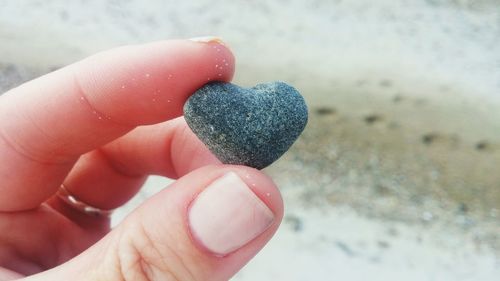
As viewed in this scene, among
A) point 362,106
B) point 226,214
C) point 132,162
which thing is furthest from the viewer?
point 362,106

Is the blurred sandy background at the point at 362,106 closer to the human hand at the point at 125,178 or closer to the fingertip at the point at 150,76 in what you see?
the human hand at the point at 125,178

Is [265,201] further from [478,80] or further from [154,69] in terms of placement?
[478,80]

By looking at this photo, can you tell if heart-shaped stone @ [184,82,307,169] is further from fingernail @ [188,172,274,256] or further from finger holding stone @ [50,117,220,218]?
finger holding stone @ [50,117,220,218]

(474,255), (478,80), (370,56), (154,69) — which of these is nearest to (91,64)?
(154,69)

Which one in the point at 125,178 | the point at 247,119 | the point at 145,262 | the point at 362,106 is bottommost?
the point at 362,106

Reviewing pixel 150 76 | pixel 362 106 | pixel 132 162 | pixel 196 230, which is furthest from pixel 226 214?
pixel 362 106

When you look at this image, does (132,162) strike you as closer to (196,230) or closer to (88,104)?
(88,104)

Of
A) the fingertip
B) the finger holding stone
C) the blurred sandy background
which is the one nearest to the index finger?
the fingertip
